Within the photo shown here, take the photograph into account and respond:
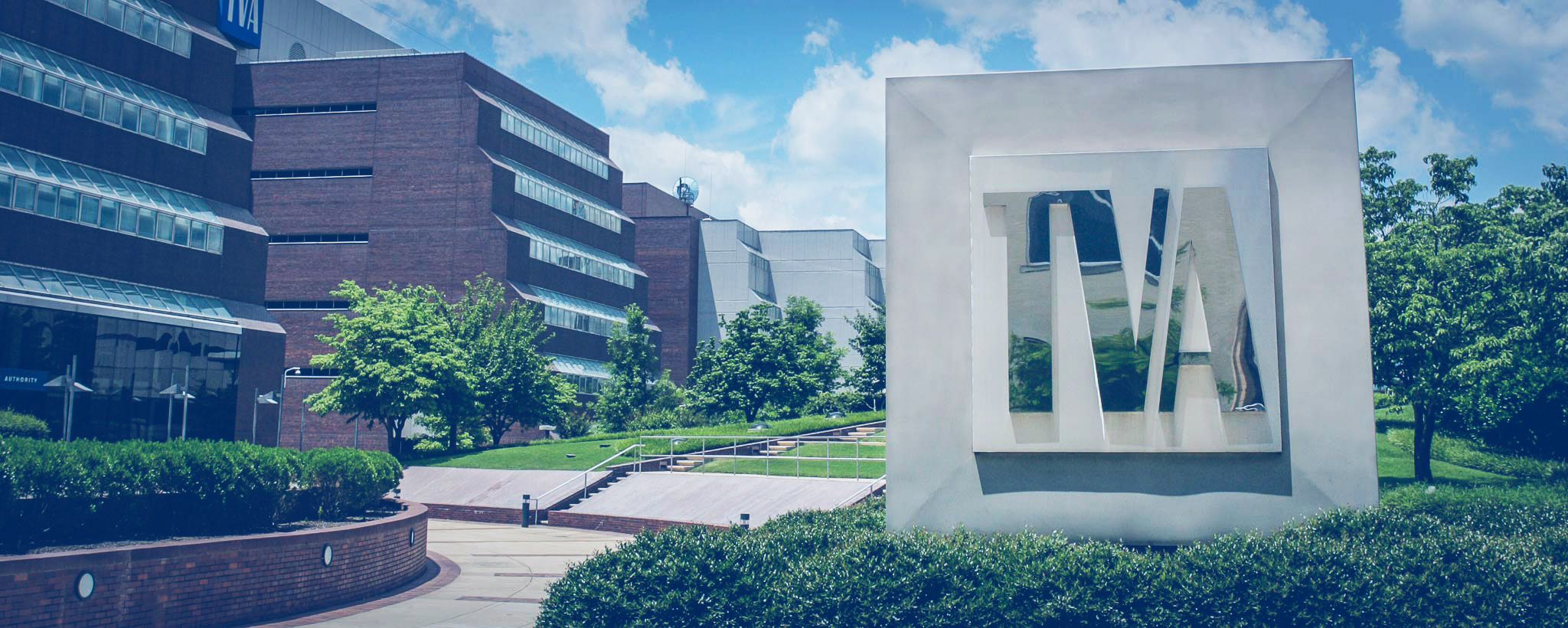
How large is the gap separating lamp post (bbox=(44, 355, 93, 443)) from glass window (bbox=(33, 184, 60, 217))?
189 inches

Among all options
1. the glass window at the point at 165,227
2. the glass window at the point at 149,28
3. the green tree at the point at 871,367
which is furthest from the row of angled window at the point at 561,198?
the glass window at the point at 165,227

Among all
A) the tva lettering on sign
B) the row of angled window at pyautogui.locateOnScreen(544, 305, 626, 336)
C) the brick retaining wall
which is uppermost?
the tva lettering on sign

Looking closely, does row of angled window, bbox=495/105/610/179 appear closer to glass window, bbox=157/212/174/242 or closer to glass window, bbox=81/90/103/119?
glass window, bbox=157/212/174/242

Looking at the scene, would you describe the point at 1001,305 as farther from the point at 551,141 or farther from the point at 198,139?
the point at 551,141

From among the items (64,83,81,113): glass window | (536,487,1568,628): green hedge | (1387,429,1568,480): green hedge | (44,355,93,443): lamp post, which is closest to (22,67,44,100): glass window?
(64,83,81,113): glass window

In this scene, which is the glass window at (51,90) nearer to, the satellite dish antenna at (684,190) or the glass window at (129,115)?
the glass window at (129,115)

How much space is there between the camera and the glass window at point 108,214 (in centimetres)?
3800

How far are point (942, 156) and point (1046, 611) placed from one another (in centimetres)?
460

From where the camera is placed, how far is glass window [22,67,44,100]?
36.0 m

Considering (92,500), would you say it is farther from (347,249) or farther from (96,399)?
(347,249)

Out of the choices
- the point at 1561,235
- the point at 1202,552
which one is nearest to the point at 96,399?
the point at 1202,552

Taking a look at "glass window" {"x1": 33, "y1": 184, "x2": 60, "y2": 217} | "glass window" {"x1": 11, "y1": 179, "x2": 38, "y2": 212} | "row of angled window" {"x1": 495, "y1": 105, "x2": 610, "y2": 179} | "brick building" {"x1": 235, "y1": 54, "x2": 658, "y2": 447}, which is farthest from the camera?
"row of angled window" {"x1": 495, "y1": 105, "x2": 610, "y2": 179}

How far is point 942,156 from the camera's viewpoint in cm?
Result: 1138

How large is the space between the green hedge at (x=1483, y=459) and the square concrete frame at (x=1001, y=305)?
67.3 feet
